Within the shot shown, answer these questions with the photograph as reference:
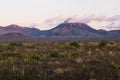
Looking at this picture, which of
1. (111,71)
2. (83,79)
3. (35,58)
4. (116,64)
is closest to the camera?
(83,79)

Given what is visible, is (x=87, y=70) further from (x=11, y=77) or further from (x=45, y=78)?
(x=11, y=77)

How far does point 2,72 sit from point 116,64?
5.63 meters

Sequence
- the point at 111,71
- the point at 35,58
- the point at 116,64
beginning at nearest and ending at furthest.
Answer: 1. the point at 111,71
2. the point at 116,64
3. the point at 35,58

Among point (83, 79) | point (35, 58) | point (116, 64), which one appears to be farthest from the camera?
point (35, 58)

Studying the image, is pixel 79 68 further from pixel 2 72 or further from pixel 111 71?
pixel 2 72

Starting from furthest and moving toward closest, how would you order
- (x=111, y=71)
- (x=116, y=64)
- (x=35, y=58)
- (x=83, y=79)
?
(x=35, y=58) → (x=116, y=64) → (x=111, y=71) → (x=83, y=79)

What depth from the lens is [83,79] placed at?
47.0 feet

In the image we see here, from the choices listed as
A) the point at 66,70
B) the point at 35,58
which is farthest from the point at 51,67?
the point at 35,58

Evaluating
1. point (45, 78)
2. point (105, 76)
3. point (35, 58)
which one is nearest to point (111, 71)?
point (105, 76)

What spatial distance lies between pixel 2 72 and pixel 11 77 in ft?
3.11

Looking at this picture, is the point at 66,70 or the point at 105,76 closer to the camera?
the point at 105,76

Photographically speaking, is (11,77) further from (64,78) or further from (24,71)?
(64,78)

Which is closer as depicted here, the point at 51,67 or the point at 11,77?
the point at 11,77

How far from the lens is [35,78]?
14609mm
